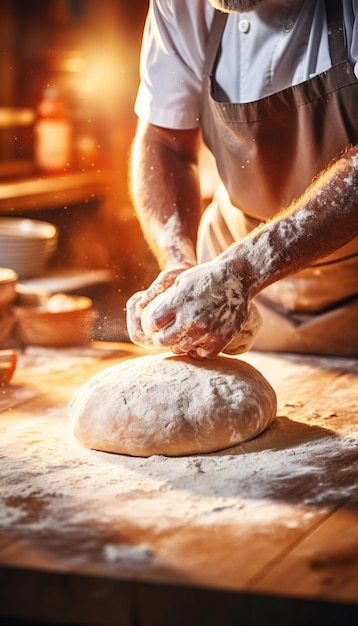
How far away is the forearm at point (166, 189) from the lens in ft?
7.21

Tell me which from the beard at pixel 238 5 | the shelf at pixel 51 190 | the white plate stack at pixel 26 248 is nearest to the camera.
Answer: the beard at pixel 238 5

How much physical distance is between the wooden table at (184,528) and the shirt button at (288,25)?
2.85 feet

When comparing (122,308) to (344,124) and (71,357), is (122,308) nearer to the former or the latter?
(71,357)

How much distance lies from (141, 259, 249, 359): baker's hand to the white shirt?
53 cm

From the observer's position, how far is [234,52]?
213 cm

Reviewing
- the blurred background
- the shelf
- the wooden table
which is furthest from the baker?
the shelf

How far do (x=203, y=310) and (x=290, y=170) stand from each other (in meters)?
0.55

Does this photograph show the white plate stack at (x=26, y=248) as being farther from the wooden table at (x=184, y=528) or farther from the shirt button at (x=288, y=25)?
the shirt button at (x=288, y=25)

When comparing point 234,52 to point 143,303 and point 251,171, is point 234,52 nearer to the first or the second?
point 251,171

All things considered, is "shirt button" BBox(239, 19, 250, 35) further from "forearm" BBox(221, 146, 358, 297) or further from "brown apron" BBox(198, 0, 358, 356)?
"forearm" BBox(221, 146, 358, 297)

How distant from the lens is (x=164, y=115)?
90.3 inches

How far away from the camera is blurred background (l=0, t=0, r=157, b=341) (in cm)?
437

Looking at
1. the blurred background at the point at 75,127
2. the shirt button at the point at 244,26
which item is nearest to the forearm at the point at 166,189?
the shirt button at the point at 244,26

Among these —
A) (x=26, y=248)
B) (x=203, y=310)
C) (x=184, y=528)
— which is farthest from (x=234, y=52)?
(x=26, y=248)
